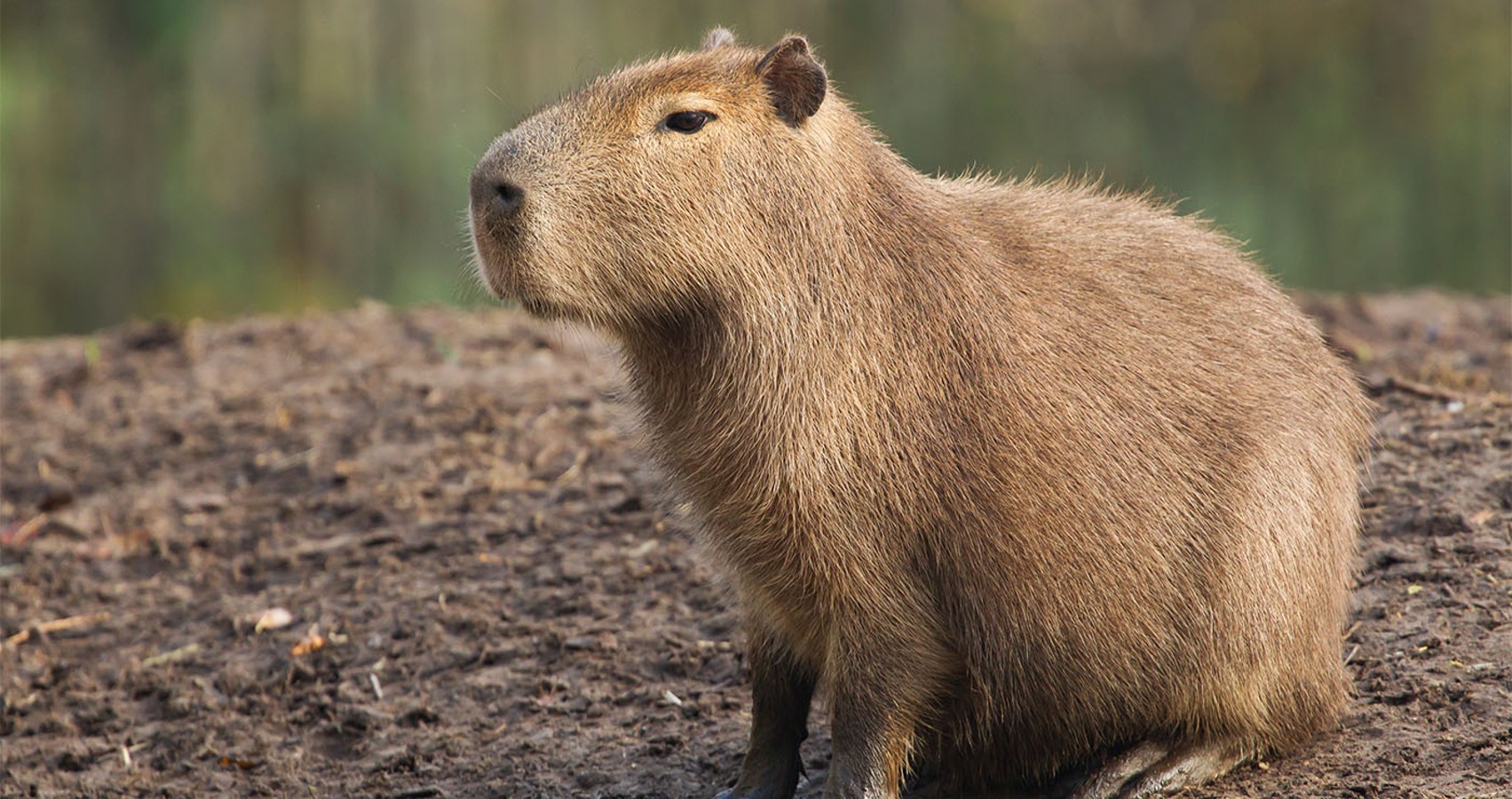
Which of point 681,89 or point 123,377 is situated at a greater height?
point 681,89

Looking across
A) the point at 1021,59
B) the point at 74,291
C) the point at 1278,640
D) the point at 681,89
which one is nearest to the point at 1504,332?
the point at 1278,640

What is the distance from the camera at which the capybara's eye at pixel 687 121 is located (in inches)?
134

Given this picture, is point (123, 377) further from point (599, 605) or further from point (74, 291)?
point (74, 291)

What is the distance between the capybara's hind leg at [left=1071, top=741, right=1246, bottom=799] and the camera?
352 cm

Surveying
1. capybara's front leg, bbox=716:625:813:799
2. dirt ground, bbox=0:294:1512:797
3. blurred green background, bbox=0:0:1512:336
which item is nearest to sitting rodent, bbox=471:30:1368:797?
capybara's front leg, bbox=716:625:813:799

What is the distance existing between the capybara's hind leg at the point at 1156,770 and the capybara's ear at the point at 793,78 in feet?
4.96

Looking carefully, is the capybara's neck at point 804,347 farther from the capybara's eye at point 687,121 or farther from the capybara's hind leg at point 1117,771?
the capybara's hind leg at point 1117,771

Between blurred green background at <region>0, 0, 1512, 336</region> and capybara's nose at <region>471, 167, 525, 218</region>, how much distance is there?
845cm

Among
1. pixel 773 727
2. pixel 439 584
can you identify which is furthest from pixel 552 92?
pixel 773 727

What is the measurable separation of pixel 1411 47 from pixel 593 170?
1275cm

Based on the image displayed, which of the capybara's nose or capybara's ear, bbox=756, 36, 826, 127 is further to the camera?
capybara's ear, bbox=756, 36, 826, 127

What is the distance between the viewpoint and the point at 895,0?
14727 mm

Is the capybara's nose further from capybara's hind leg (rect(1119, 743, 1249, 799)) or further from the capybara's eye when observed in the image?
capybara's hind leg (rect(1119, 743, 1249, 799))

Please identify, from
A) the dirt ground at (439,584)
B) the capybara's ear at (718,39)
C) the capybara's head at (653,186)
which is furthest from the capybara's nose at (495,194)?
the capybara's ear at (718,39)
